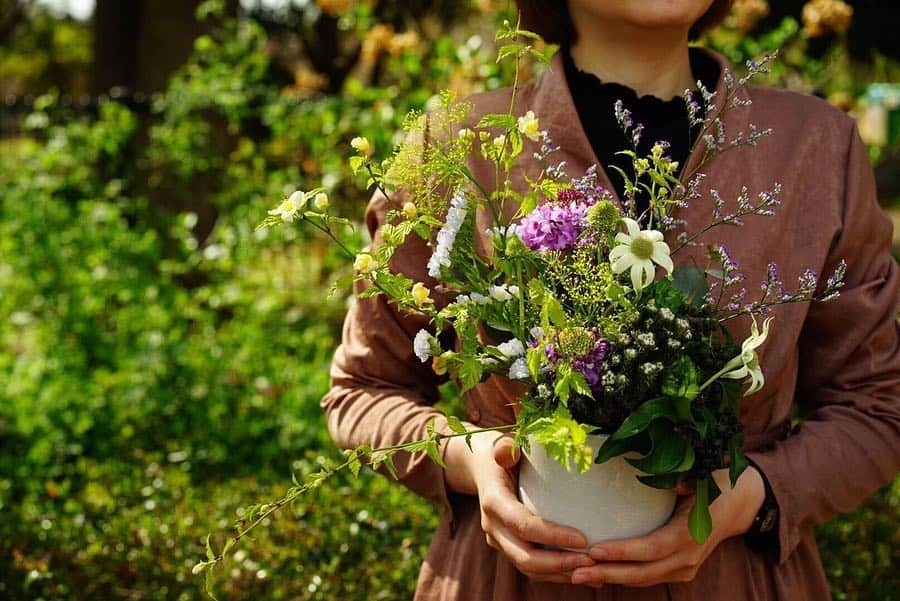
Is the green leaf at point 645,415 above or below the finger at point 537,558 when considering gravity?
above

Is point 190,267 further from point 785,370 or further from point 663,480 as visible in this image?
point 663,480

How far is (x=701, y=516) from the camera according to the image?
1410 millimetres

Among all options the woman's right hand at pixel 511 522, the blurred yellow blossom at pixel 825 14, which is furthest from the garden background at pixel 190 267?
Answer: the woman's right hand at pixel 511 522

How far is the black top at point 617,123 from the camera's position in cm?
177

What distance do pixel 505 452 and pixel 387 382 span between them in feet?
1.29

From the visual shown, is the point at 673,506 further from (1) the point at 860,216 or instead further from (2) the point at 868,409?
(1) the point at 860,216

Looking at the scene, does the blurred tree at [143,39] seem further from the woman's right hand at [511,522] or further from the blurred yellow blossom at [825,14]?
the woman's right hand at [511,522]

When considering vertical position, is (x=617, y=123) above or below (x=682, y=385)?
above

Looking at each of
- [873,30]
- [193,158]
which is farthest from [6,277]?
[873,30]

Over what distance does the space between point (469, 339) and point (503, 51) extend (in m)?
0.36

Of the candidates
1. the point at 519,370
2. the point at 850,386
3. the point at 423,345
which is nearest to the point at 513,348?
the point at 519,370

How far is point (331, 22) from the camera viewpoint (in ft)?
48.6

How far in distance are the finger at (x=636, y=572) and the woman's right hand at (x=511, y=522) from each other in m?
0.01

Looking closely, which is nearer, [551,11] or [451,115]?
[451,115]
